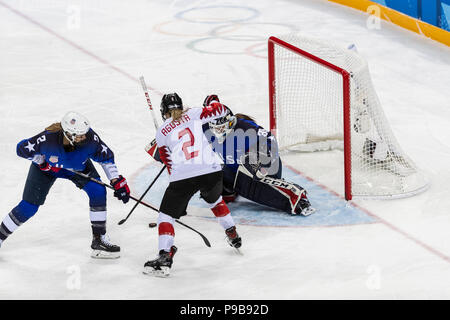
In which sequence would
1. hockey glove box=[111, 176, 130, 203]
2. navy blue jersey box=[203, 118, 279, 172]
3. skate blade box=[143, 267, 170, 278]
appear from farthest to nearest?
navy blue jersey box=[203, 118, 279, 172]
hockey glove box=[111, 176, 130, 203]
skate blade box=[143, 267, 170, 278]

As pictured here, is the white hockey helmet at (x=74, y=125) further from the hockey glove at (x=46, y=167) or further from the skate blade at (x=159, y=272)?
the skate blade at (x=159, y=272)

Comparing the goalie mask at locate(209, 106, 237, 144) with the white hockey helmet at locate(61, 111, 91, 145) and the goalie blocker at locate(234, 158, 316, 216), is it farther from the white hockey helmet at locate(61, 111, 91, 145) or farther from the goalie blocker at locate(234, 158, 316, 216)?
the white hockey helmet at locate(61, 111, 91, 145)

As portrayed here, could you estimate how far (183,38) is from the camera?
1212cm

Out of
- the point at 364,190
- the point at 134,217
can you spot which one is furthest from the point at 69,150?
the point at 364,190

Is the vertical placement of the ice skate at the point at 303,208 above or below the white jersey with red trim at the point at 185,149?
below

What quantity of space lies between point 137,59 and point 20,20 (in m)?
3.06

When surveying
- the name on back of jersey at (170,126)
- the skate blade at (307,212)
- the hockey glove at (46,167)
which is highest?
the name on back of jersey at (170,126)

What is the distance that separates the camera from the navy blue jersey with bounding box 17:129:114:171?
18.3 feet

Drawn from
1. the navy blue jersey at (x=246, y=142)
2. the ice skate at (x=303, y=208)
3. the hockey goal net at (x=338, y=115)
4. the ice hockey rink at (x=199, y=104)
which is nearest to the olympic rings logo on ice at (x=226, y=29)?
the ice hockey rink at (x=199, y=104)

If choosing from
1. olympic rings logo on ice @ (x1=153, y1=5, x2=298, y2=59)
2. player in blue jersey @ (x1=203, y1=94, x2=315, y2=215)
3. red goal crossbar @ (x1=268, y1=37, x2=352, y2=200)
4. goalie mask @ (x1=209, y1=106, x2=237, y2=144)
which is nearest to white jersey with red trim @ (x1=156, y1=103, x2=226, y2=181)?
goalie mask @ (x1=209, y1=106, x2=237, y2=144)

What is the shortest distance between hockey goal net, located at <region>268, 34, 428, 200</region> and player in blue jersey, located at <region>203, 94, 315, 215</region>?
0.49m

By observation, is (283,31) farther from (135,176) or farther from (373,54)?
(135,176)

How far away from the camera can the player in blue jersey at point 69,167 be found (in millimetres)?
5562

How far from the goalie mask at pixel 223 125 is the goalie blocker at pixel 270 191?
0.29 meters
